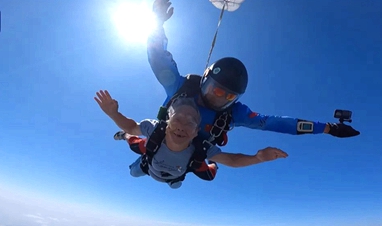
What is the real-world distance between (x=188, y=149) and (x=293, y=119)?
1188mm

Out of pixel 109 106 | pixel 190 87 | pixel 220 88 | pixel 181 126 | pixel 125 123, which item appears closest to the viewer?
pixel 181 126

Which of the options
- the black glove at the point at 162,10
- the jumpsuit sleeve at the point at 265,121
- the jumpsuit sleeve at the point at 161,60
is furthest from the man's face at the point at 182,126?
the black glove at the point at 162,10

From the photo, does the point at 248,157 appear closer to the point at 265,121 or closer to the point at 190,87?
the point at 265,121

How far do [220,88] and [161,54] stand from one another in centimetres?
74

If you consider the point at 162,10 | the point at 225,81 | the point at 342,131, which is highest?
the point at 162,10

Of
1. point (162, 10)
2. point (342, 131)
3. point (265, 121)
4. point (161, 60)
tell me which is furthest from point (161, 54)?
point (342, 131)

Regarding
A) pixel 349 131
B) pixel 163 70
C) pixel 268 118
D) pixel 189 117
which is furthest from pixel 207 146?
pixel 349 131

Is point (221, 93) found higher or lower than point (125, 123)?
higher

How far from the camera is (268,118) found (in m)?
2.71

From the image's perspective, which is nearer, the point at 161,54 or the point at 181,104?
the point at 181,104

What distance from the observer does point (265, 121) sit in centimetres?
271

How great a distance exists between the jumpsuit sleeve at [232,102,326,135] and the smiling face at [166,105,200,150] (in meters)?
0.71

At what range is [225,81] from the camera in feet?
8.33

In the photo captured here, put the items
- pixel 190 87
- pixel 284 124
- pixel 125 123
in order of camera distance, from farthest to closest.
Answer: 1. pixel 190 87
2. pixel 284 124
3. pixel 125 123
